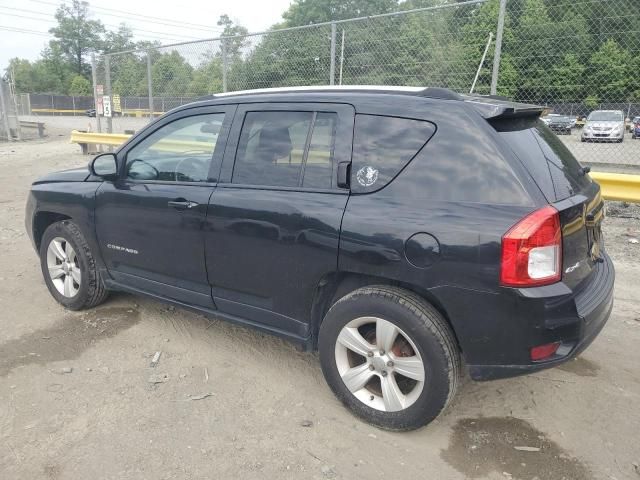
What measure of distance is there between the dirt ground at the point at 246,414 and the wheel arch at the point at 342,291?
508 mm

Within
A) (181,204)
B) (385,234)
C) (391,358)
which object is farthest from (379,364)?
(181,204)

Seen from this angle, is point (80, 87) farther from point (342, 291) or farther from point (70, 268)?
point (342, 291)

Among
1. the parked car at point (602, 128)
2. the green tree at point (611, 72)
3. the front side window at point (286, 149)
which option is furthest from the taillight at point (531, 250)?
the parked car at point (602, 128)

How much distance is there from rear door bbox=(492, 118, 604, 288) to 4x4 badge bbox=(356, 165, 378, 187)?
653 millimetres

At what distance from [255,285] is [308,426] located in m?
0.88

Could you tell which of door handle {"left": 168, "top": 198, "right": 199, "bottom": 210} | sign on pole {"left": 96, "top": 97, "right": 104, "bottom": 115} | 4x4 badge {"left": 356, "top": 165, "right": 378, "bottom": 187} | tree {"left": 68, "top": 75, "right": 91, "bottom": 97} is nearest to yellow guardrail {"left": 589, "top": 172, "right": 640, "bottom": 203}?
4x4 badge {"left": 356, "top": 165, "right": 378, "bottom": 187}

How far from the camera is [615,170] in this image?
7.72m

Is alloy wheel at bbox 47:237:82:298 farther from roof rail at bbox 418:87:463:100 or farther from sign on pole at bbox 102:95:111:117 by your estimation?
sign on pole at bbox 102:95:111:117

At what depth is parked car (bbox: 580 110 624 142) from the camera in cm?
799

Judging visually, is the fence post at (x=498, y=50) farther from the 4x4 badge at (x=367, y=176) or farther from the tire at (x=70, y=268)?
the tire at (x=70, y=268)

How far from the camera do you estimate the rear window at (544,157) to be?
8.18 ft

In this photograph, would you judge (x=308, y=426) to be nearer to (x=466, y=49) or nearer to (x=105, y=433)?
(x=105, y=433)

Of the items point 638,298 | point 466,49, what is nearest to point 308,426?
point 638,298

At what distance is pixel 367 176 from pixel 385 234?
1.20 ft
